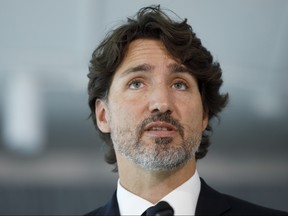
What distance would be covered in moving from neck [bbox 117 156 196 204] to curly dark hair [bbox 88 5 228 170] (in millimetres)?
271

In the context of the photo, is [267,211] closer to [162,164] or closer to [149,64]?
[162,164]

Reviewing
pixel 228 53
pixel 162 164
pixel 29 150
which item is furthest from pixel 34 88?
pixel 162 164

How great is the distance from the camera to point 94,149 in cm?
205

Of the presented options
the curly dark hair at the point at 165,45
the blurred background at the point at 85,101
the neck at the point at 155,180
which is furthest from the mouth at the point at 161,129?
the blurred background at the point at 85,101

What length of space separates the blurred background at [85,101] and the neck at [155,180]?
609 millimetres

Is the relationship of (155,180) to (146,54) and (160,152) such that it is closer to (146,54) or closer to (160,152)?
(160,152)

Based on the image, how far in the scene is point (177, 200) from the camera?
1329 millimetres

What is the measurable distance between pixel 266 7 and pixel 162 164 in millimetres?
1017

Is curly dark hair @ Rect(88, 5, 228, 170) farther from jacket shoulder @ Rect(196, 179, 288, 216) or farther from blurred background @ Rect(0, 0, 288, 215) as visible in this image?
blurred background @ Rect(0, 0, 288, 215)

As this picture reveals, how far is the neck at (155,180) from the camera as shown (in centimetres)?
136

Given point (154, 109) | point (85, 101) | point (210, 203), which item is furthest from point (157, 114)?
point (85, 101)

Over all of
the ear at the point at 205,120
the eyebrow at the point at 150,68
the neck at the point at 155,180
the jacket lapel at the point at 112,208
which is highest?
the eyebrow at the point at 150,68

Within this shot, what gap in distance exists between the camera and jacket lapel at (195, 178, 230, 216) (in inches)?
→ 51.5

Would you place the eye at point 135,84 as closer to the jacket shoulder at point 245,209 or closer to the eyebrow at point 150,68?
the eyebrow at point 150,68
